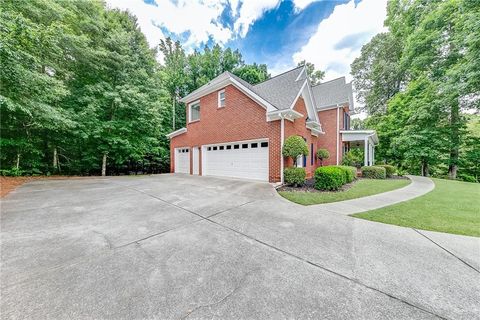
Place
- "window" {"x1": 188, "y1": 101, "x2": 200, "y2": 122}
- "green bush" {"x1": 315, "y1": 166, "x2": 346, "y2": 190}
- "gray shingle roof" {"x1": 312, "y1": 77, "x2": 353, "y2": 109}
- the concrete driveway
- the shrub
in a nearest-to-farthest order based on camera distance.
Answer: the concrete driveway < "green bush" {"x1": 315, "y1": 166, "x2": 346, "y2": 190} < the shrub < "window" {"x1": 188, "y1": 101, "x2": 200, "y2": 122} < "gray shingle roof" {"x1": 312, "y1": 77, "x2": 353, "y2": 109}

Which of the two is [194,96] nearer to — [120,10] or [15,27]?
[15,27]

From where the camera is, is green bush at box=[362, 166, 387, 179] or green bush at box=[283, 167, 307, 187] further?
green bush at box=[362, 166, 387, 179]

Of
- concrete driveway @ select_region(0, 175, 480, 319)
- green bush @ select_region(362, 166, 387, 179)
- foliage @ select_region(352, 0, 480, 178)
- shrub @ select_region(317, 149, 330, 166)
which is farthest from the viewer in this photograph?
shrub @ select_region(317, 149, 330, 166)

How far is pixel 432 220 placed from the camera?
14.1ft

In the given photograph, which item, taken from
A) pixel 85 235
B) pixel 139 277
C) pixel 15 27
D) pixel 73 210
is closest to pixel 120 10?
pixel 15 27

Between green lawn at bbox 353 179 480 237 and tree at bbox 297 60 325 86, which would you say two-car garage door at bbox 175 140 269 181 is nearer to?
green lawn at bbox 353 179 480 237

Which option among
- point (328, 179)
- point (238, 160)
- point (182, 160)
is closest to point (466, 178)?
point (328, 179)

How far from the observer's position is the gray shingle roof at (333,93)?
48.6 feet

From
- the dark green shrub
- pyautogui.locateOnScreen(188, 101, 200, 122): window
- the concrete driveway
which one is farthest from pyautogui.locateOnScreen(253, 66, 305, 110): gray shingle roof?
the dark green shrub

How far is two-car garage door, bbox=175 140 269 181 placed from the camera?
9555mm

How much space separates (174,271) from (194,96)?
12.7 meters

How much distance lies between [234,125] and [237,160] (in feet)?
6.77

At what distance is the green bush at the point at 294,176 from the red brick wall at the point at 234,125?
1.60 feet

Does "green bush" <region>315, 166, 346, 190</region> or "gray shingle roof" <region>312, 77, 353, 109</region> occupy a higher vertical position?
"gray shingle roof" <region>312, 77, 353, 109</region>
